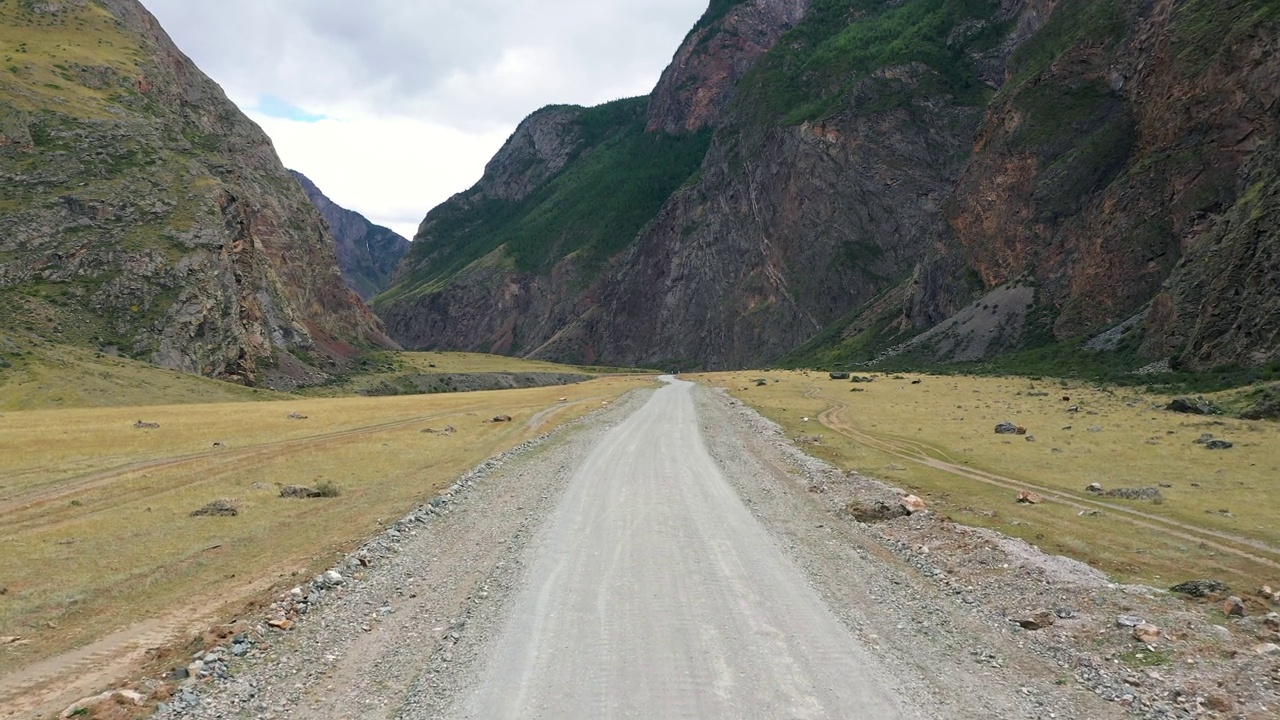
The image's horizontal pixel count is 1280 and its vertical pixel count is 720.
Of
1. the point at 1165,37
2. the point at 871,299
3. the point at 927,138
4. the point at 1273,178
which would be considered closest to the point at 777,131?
the point at 927,138

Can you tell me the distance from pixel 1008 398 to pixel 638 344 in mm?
147749

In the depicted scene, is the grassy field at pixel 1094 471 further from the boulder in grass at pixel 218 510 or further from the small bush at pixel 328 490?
the boulder in grass at pixel 218 510

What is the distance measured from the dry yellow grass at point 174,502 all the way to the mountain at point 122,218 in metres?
31.5

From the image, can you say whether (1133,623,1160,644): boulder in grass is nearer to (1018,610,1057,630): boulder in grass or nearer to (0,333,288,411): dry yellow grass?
(1018,610,1057,630): boulder in grass

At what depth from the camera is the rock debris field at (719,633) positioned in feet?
26.0

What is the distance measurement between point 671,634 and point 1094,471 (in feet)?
63.8

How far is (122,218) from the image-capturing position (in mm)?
72812

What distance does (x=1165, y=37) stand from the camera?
241ft

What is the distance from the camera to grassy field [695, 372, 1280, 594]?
525 inches

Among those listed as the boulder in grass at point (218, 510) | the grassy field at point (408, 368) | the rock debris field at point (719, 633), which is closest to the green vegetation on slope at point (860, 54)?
the grassy field at point (408, 368)

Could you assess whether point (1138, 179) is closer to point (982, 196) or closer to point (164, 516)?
point (982, 196)

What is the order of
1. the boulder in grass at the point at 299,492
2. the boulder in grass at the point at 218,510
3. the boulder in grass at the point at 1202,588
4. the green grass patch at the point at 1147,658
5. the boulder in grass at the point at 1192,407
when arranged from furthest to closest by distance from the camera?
1. the boulder in grass at the point at 1192,407
2. the boulder in grass at the point at 299,492
3. the boulder in grass at the point at 218,510
4. the boulder in grass at the point at 1202,588
5. the green grass patch at the point at 1147,658

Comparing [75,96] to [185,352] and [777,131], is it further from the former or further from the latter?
[777,131]

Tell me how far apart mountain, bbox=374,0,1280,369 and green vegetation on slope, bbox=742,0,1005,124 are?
2.04ft
